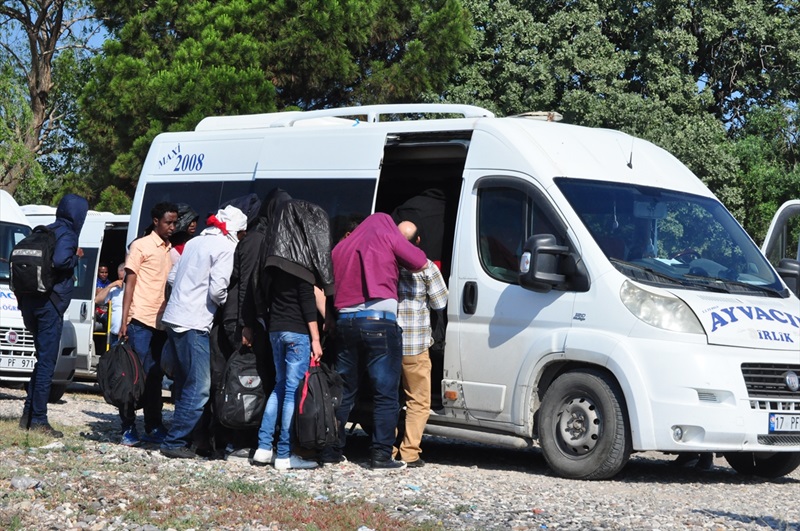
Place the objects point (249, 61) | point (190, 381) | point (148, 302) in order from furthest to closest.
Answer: point (249, 61)
point (148, 302)
point (190, 381)

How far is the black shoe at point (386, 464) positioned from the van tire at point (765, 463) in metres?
2.80

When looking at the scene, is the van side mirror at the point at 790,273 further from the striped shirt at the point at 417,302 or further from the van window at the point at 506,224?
the striped shirt at the point at 417,302

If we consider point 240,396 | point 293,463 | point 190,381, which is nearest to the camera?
point 293,463

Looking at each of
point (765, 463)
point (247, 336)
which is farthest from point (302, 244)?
point (765, 463)

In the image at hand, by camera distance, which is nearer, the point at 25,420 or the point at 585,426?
the point at 585,426

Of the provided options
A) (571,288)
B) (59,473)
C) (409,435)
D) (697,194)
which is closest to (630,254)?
(571,288)

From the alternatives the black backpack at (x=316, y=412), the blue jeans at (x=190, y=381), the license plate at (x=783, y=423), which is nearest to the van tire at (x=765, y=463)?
the license plate at (x=783, y=423)

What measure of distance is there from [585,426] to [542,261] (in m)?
1.25

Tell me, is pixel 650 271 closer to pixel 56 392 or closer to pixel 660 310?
pixel 660 310

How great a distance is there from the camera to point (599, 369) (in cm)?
905

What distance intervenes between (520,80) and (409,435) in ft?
57.8

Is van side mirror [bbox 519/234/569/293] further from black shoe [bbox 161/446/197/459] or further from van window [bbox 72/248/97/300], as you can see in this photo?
van window [bbox 72/248/97/300]

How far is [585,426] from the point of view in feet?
29.6

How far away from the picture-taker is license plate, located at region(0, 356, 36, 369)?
46.0 feet
